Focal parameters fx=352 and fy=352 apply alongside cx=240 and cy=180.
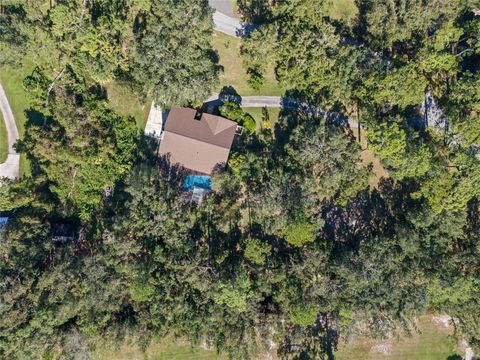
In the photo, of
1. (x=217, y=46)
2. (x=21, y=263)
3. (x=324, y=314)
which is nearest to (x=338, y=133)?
(x=217, y=46)

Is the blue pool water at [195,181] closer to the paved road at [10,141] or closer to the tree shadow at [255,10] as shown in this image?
the tree shadow at [255,10]

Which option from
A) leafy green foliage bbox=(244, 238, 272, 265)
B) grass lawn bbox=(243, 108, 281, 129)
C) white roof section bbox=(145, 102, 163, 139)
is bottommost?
leafy green foliage bbox=(244, 238, 272, 265)

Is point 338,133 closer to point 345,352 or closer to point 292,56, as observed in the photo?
point 292,56

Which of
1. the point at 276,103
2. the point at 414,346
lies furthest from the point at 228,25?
the point at 414,346

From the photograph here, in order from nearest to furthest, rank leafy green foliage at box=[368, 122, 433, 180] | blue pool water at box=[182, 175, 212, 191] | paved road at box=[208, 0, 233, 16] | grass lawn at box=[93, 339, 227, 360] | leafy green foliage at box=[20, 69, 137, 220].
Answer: leafy green foliage at box=[368, 122, 433, 180], leafy green foliage at box=[20, 69, 137, 220], blue pool water at box=[182, 175, 212, 191], grass lawn at box=[93, 339, 227, 360], paved road at box=[208, 0, 233, 16]

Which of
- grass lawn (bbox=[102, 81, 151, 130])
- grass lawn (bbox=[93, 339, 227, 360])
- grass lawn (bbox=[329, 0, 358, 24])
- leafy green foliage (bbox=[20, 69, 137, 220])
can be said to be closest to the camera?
leafy green foliage (bbox=[20, 69, 137, 220])

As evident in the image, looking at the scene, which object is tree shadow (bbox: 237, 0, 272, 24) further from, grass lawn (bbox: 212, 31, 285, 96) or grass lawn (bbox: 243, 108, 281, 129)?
grass lawn (bbox: 243, 108, 281, 129)

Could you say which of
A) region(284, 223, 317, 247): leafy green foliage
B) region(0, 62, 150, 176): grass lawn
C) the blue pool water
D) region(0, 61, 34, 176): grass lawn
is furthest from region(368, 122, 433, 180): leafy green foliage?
region(0, 61, 34, 176): grass lawn

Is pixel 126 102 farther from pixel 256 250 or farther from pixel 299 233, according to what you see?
pixel 299 233
